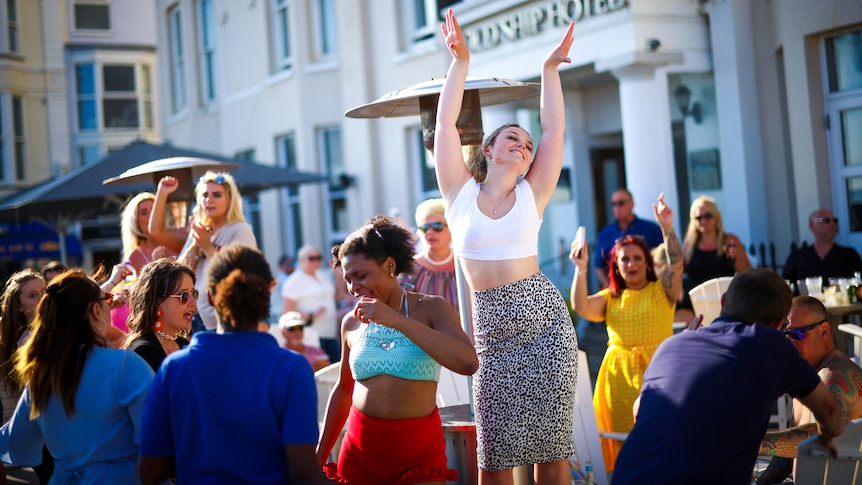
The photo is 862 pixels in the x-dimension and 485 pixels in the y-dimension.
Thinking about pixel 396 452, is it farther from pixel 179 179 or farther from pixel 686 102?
pixel 686 102

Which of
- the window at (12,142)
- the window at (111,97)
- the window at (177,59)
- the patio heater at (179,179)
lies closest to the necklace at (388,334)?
the patio heater at (179,179)

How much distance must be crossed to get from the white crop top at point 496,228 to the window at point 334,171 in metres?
14.2

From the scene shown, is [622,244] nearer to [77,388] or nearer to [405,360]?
[405,360]

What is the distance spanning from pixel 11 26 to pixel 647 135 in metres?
25.9

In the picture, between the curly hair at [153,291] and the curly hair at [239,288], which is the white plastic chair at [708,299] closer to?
the curly hair at [153,291]

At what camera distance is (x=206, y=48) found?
902 inches

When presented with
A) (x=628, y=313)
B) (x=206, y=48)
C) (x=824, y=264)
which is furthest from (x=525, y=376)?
(x=206, y=48)

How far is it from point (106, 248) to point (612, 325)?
90.7ft

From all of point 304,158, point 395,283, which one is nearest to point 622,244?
point 395,283

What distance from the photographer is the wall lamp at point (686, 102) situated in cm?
1097

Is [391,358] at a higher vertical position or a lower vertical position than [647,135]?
lower

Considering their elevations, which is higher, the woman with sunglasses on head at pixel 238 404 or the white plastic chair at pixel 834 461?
the woman with sunglasses on head at pixel 238 404

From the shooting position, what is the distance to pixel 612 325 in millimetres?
5750

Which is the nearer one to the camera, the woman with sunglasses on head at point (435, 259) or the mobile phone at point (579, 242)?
the mobile phone at point (579, 242)
